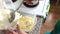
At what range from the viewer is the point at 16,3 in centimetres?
93

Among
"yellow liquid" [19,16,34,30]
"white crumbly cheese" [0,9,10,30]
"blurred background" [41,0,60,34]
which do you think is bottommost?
"blurred background" [41,0,60,34]

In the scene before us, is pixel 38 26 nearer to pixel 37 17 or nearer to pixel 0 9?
pixel 37 17

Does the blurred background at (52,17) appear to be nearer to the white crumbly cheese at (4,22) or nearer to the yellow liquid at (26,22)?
the yellow liquid at (26,22)

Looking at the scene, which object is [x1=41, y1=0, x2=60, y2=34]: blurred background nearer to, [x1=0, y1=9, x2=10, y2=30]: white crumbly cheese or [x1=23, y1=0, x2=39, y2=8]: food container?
[x1=23, y1=0, x2=39, y2=8]: food container

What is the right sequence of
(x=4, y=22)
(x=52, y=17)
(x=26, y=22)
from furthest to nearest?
1. (x=52, y=17)
2. (x=26, y=22)
3. (x=4, y=22)

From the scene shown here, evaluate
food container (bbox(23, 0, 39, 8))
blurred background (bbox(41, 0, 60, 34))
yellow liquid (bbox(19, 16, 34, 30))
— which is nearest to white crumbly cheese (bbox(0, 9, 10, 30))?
yellow liquid (bbox(19, 16, 34, 30))

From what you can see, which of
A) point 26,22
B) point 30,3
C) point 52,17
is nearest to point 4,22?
point 26,22

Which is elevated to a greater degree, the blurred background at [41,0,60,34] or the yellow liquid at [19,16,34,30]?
the yellow liquid at [19,16,34,30]

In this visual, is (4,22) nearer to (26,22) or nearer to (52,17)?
(26,22)

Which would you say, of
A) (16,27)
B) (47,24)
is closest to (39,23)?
(16,27)

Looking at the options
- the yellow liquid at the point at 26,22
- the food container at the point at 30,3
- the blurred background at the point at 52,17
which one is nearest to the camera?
the yellow liquid at the point at 26,22

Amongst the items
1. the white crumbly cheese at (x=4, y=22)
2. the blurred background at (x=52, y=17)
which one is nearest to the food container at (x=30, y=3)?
the white crumbly cheese at (x=4, y=22)

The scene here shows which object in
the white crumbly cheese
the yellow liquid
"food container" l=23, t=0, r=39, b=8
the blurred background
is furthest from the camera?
the blurred background

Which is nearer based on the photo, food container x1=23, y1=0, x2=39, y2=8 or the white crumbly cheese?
the white crumbly cheese
